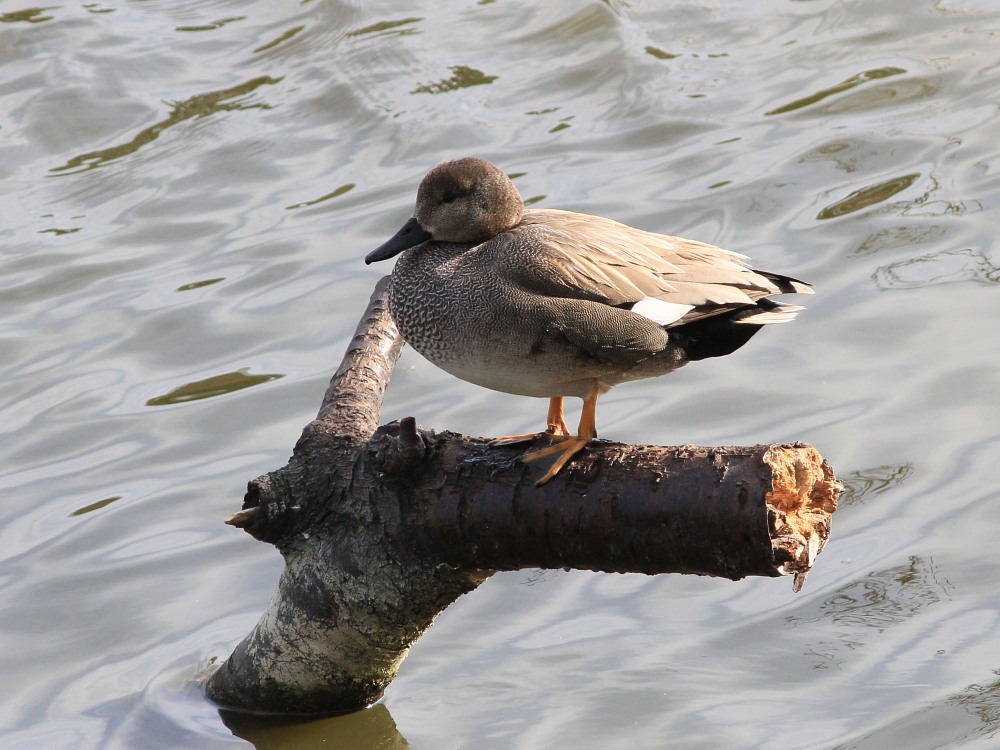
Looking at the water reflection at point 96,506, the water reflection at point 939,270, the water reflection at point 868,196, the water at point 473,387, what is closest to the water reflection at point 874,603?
the water at point 473,387

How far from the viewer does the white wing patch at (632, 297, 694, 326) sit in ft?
11.9

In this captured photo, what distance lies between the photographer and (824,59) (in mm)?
9711

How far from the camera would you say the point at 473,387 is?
6.68 meters

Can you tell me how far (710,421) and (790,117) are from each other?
360 cm

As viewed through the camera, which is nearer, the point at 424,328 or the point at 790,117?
the point at 424,328

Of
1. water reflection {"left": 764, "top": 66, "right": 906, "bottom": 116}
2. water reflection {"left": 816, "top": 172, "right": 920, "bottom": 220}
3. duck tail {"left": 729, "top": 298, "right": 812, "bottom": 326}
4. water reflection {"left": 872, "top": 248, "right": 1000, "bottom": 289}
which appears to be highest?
duck tail {"left": 729, "top": 298, "right": 812, "bottom": 326}

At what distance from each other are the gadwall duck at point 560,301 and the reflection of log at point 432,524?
0.56 ft

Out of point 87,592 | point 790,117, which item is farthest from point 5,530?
point 790,117

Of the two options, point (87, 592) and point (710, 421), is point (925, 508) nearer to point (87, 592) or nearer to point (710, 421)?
point (710, 421)

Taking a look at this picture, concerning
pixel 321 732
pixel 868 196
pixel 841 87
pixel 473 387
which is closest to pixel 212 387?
pixel 473 387

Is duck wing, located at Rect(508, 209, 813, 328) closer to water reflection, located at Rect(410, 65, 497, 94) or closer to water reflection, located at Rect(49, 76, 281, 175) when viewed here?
water reflection, located at Rect(410, 65, 497, 94)

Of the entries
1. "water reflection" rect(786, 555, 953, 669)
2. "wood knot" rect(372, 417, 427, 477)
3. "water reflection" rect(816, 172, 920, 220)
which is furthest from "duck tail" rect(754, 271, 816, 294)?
"water reflection" rect(816, 172, 920, 220)

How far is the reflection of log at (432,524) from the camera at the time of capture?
10.4 ft

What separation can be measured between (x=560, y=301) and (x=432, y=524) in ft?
2.30
